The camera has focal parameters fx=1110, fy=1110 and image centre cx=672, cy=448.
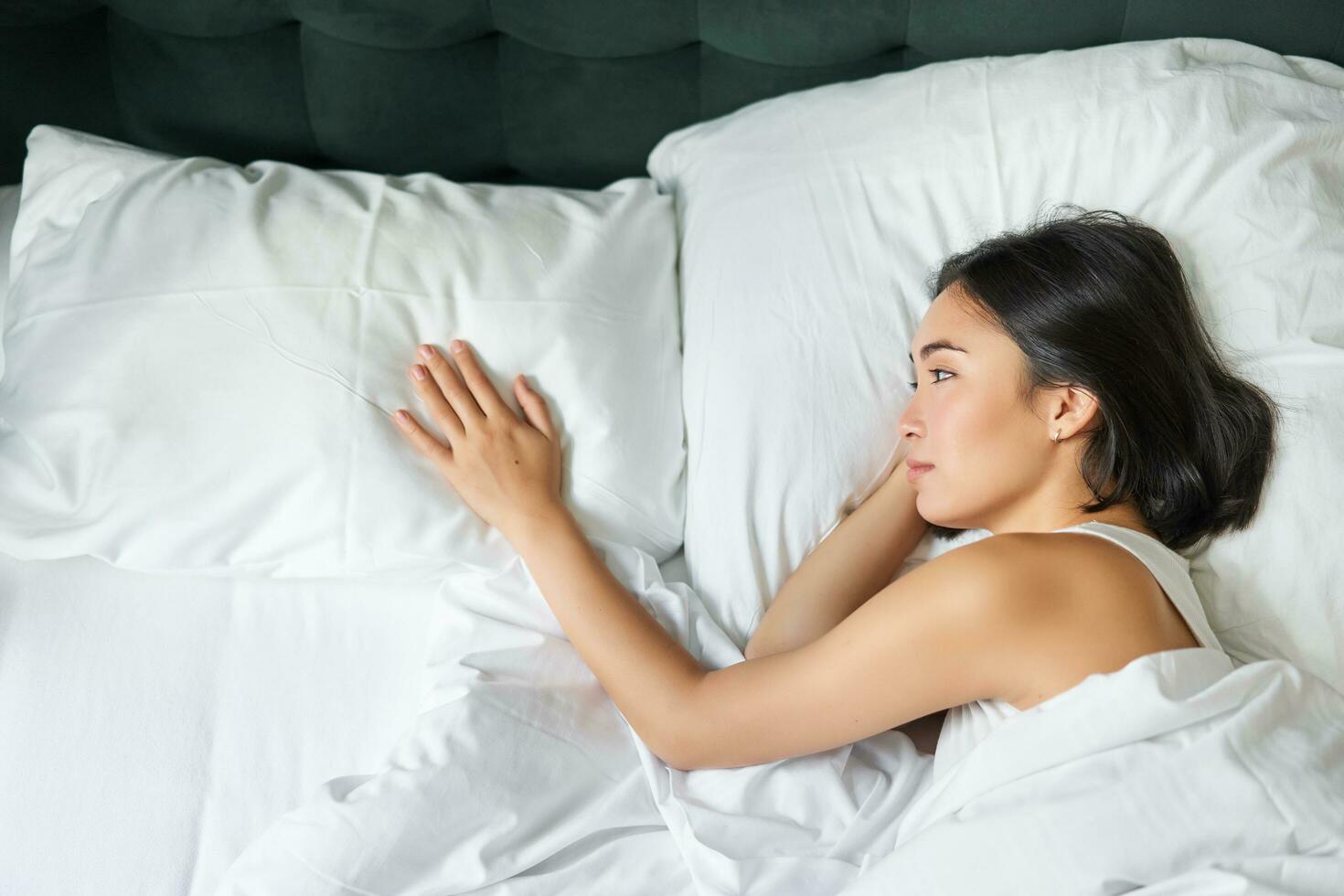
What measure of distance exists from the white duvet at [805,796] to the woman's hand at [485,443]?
8cm

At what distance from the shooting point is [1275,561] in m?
1.10

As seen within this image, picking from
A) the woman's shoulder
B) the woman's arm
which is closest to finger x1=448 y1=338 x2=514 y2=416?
the woman's arm

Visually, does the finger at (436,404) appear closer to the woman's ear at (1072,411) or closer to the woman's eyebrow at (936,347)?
the woman's eyebrow at (936,347)

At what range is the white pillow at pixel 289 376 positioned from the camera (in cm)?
118

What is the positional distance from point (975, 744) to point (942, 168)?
0.67 m

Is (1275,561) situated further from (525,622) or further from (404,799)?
(404,799)

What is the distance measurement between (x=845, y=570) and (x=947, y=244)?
40 centimetres

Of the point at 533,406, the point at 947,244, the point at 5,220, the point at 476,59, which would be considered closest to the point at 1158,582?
the point at 947,244

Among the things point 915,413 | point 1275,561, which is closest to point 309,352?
point 915,413

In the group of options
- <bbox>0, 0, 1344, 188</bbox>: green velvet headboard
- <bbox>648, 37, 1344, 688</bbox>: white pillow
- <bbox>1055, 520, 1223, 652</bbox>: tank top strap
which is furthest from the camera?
<bbox>0, 0, 1344, 188</bbox>: green velvet headboard

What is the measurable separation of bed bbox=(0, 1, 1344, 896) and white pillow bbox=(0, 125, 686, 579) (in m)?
0.05

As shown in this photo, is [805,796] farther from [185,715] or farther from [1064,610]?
[185,715]

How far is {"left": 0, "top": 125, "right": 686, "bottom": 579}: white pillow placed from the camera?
1.18 m

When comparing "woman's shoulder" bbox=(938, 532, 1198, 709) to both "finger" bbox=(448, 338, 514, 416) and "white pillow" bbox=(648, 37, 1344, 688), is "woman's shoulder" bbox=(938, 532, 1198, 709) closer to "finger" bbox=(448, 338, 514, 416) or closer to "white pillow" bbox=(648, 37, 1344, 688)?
"white pillow" bbox=(648, 37, 1344, 688)
